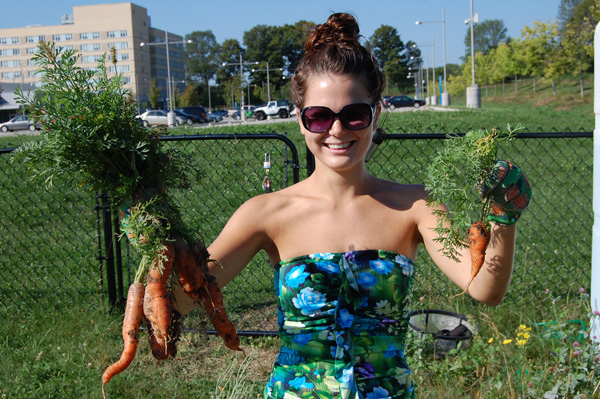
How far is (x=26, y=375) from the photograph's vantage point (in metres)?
3.52

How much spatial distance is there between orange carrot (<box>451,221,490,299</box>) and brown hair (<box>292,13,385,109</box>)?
53 centimetres

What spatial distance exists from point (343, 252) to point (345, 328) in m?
0.25

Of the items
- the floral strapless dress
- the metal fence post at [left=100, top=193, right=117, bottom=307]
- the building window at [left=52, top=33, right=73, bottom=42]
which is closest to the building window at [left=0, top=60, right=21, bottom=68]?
the building window at [left=52, top=33, right=73, bottom=42]

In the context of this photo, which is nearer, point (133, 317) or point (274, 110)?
point (133, 317)

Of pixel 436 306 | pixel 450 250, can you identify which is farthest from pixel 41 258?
pixel 450 250

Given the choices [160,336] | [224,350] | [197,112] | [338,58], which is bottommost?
[224,350]

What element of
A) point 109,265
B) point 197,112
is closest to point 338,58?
point 109,265

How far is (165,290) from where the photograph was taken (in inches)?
68.0

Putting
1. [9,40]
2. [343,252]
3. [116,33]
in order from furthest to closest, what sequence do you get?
[9,40] → [116,33] → [343,252]

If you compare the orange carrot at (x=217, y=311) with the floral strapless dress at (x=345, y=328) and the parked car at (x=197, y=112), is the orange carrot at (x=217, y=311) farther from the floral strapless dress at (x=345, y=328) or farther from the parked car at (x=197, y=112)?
the parked car at (x=197, y=112)

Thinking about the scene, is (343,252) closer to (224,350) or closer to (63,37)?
(224,350)

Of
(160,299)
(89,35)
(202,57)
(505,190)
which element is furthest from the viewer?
(202,57)

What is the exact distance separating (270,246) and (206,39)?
5163 inches

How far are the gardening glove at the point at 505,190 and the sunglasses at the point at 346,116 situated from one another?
0.41m
